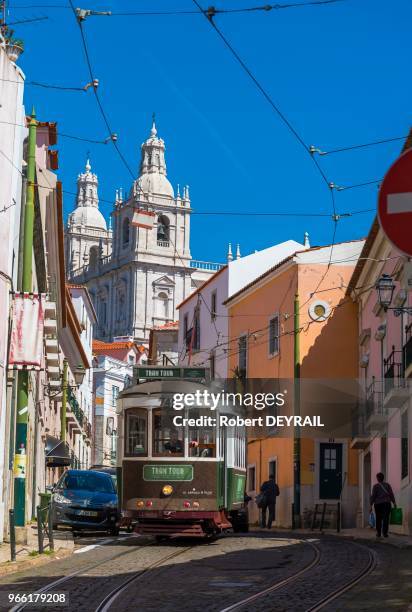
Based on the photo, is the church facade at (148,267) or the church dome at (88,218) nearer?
the church facade at (148,267)

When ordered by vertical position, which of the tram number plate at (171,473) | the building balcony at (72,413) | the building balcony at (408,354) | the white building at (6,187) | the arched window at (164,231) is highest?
the arched window at (164,231)

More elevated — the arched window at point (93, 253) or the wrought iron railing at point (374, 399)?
the arched window at point (93, 253)

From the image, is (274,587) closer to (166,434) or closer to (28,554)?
(28,554)

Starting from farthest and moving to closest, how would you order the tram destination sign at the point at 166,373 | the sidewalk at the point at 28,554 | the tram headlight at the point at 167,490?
the tram destination sign at the point at 166,373 < the tram headlight at the point at 167,490 < the sidewalk at the point at 28,554

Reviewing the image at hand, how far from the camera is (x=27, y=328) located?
1947cm

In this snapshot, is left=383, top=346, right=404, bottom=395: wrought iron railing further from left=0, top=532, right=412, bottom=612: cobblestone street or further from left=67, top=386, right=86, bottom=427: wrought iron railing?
left=67, top=386, right=86, bottom=427: wrought iron railing

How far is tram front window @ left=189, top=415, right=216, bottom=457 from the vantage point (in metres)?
20.1

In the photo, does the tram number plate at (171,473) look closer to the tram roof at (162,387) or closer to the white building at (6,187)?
the tram roof at (162,387)

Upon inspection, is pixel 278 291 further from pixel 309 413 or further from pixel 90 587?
pixel 90 587

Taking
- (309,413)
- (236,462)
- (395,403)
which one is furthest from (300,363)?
(236,462)

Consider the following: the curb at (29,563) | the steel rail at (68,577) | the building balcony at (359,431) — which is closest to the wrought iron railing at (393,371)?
the building balcony at (359,431)

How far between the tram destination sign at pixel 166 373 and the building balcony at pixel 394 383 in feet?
25.5

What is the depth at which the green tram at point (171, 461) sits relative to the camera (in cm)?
1986

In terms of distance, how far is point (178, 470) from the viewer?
65.5 ft
